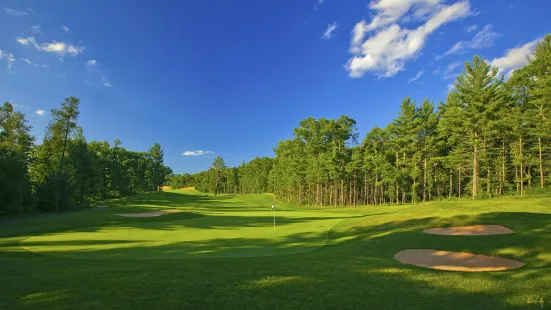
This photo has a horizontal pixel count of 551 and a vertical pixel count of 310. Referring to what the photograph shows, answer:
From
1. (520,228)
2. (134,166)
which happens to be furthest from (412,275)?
(134,166)

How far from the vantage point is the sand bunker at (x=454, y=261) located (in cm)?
1033

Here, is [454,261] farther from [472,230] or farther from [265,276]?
[265,276]

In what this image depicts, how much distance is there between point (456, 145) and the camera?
46812mm

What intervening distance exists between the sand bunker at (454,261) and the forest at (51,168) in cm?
3466

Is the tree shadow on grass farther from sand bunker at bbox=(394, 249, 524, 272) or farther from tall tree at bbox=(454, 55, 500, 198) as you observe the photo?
tall tree at bbox=(454, 55, 500, 198)

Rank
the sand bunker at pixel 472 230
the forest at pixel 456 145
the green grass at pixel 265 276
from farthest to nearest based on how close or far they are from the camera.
Answer: the forest at pixel 456 145 < the sand bunker at pixel 472 230 < the green grass at pixel 265 276

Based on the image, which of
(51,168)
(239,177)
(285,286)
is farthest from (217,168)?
(285,286)

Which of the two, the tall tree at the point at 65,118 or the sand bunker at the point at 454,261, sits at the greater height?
the tall tree at the point at 65,118

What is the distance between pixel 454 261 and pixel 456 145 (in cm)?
4300

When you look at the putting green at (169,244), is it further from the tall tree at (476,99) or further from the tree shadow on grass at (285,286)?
the tall tree at (476,99)

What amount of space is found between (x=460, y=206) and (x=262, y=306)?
21.4 meters

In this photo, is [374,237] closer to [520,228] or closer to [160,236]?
[520,228]

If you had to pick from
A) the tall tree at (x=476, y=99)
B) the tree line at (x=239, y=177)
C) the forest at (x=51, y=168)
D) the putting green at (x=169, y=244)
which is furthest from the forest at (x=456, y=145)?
the forest at (x=51, y=168)

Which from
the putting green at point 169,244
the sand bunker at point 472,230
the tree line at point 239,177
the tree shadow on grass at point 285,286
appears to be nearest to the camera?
the tree shadow on grass at point 285,286
